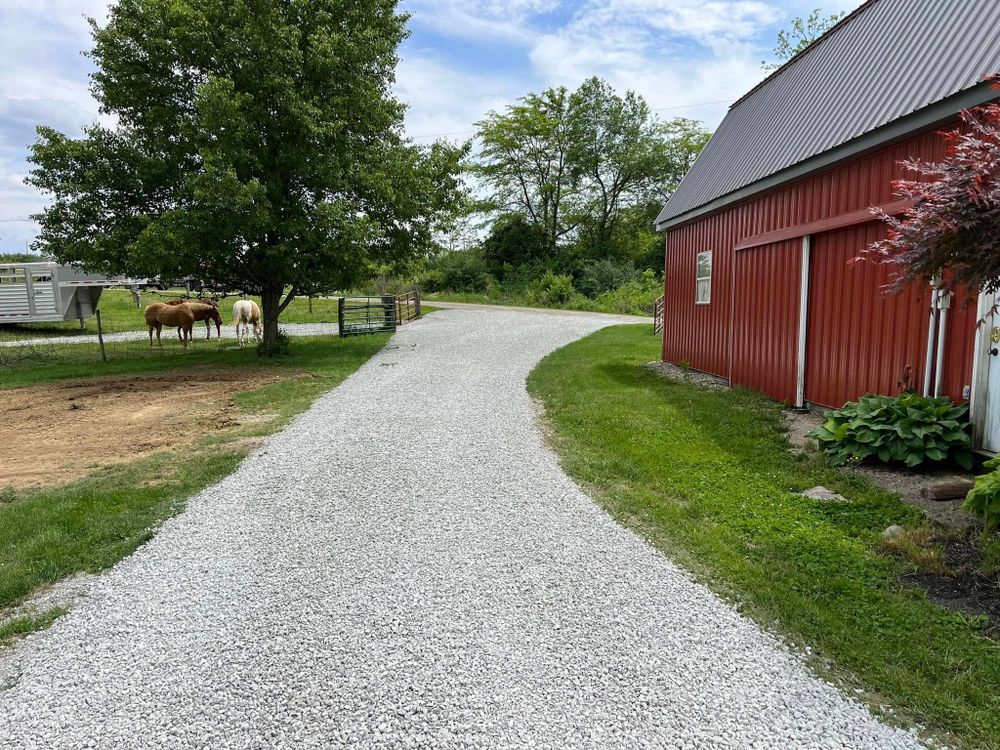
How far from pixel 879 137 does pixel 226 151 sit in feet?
35.5

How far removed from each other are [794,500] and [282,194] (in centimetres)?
1169

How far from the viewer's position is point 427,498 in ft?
16.9

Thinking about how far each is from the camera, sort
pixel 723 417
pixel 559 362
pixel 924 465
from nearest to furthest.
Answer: pixel 924 465, pixel 723 417, pixel 559 362

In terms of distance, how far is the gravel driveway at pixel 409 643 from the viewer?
2.45m

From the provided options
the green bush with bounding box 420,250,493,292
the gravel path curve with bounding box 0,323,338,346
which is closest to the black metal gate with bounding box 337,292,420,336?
the gravel path curve with bounding box 0,323,338,346

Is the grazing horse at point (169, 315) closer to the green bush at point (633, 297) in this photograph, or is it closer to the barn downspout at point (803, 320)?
the barn downspout at point (803, 320)

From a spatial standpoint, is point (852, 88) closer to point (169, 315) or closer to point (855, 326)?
point (855, 326)

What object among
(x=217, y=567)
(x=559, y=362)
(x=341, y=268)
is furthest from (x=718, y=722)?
(x=341, y=268)

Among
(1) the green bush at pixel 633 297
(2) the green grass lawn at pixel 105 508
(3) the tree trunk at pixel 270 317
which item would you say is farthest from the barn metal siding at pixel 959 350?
(1) the green bush at pixel 633 297

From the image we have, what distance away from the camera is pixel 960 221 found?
3010 millimetres

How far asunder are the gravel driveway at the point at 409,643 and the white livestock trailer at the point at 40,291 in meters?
17.7

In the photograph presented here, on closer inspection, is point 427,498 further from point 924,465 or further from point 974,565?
point 924,465

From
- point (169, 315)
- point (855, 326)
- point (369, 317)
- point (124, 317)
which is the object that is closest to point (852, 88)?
point (855, 326)

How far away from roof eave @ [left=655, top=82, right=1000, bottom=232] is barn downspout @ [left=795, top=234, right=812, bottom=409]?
0.88 meters
